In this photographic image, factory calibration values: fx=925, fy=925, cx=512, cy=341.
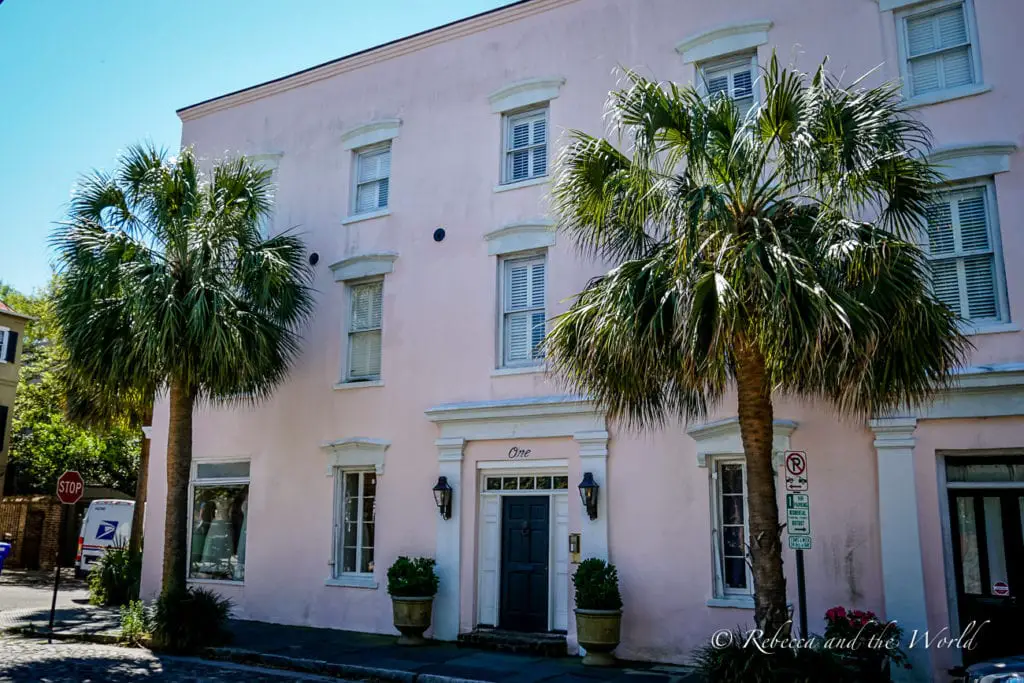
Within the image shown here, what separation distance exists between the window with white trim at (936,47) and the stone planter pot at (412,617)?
31.8 feet

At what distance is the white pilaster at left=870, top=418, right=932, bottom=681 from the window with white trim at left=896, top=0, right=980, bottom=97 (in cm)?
442

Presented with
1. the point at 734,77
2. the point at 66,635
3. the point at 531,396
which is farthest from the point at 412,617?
the point at 734,77

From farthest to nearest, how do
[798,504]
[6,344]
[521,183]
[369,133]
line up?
[6,344] → [369,133] → [521,183] → [798,504]

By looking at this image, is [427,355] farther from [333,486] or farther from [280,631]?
[280,631]

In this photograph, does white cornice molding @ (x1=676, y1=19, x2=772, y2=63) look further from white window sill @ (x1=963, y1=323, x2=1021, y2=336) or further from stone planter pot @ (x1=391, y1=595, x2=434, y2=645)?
stone planter pot @ (x1=391, y1=595, x2=434, y2=645)

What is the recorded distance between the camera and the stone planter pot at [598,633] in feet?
38.9

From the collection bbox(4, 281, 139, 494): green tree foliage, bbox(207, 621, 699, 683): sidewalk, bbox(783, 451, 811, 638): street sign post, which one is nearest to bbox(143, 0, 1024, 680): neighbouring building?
bbox(207, 621, 699, 683): sidewalk

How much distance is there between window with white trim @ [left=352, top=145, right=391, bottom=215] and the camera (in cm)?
1633

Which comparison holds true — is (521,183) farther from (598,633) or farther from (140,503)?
(140,503)

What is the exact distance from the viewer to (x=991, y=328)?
428 inches

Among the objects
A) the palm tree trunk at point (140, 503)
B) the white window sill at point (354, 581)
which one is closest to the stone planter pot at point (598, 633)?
the white window sill at point (354, 581)

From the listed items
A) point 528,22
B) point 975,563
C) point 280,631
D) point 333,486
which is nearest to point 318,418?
point 333,486

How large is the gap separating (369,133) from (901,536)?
35.4 ft

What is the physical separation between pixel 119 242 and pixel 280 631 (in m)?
6.57
